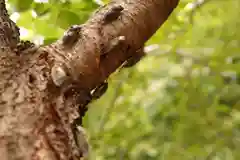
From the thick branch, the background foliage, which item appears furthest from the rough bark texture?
the background foliage

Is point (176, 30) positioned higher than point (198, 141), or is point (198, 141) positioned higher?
point (176, 30)

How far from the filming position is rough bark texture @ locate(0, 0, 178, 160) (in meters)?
0.34

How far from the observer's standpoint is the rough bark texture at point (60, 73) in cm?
34

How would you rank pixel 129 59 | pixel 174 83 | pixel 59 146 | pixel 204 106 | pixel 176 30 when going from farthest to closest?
pixel 174 83 < pixel 204 106 < pixel 176 30 < pixel 129 59 < pixel 59 146

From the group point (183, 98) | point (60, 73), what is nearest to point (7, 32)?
point (60, 73)

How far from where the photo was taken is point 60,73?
38 cm

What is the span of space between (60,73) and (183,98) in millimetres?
749

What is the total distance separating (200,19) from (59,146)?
0.90 meters

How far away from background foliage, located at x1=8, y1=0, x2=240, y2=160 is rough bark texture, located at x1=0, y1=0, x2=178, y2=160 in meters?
0.49

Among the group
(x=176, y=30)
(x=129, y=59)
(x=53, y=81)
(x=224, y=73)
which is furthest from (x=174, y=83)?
(x=53, y=81)

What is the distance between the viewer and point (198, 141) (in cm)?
112

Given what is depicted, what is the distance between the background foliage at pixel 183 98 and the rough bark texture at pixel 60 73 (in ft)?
1.60

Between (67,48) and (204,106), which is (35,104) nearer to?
(67,48)

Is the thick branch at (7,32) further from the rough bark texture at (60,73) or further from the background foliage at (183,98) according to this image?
the background foliage at (183,98)
